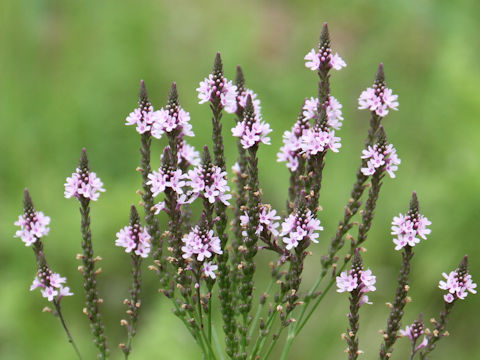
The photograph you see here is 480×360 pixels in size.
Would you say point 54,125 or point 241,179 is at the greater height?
point 54,125

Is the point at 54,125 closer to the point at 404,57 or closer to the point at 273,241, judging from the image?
the point at 404,57

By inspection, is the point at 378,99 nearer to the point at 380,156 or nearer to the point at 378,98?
the point at 378,98

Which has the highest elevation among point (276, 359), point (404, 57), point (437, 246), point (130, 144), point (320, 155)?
point (404, 57)

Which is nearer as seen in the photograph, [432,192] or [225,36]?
[432,192]

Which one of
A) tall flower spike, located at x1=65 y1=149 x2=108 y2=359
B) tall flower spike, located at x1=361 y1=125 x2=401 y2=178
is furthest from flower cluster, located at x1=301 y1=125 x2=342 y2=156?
tall flower spike, located at x1=65 y1=149 x2=108 y2=359

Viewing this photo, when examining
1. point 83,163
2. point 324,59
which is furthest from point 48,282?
point 324,59

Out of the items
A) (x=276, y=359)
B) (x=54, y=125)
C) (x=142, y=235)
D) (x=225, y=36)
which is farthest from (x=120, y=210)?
(x=142, y=235)
